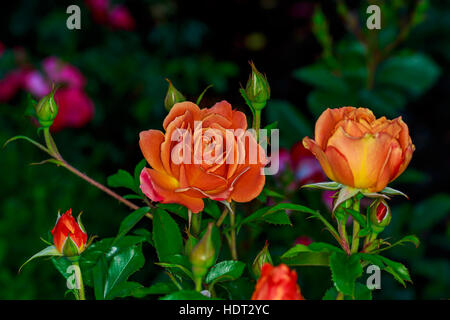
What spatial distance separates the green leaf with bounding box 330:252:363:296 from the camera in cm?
35

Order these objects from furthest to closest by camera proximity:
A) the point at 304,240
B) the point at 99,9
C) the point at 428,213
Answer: the point at 99,9 < the point at 428,213 < the point at 304,240

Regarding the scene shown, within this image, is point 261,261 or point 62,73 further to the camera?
point 62,73

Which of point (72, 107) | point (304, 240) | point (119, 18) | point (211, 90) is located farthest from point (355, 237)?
point (211, 90)

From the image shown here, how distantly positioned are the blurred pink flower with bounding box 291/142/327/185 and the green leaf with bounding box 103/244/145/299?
0.61 meters

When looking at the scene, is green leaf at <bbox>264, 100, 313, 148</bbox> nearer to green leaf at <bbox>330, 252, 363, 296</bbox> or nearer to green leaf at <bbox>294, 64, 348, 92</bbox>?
green leaf at <bbox>294, 64, 348, 92</bbox>

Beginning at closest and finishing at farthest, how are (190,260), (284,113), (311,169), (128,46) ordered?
(190,260) < (311,169) < (284,113) < (128,46)

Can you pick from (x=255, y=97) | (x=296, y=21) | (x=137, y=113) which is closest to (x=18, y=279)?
(x=137, y=113)

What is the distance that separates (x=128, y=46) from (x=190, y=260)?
1494 mm

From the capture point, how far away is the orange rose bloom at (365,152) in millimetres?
368

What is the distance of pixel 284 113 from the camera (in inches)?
Answer: 51.2

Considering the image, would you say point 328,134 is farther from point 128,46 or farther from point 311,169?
point 128,46

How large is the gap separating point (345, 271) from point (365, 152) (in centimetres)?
8

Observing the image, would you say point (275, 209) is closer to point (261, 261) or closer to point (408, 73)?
point (261, 261)

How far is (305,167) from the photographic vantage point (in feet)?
3.48
